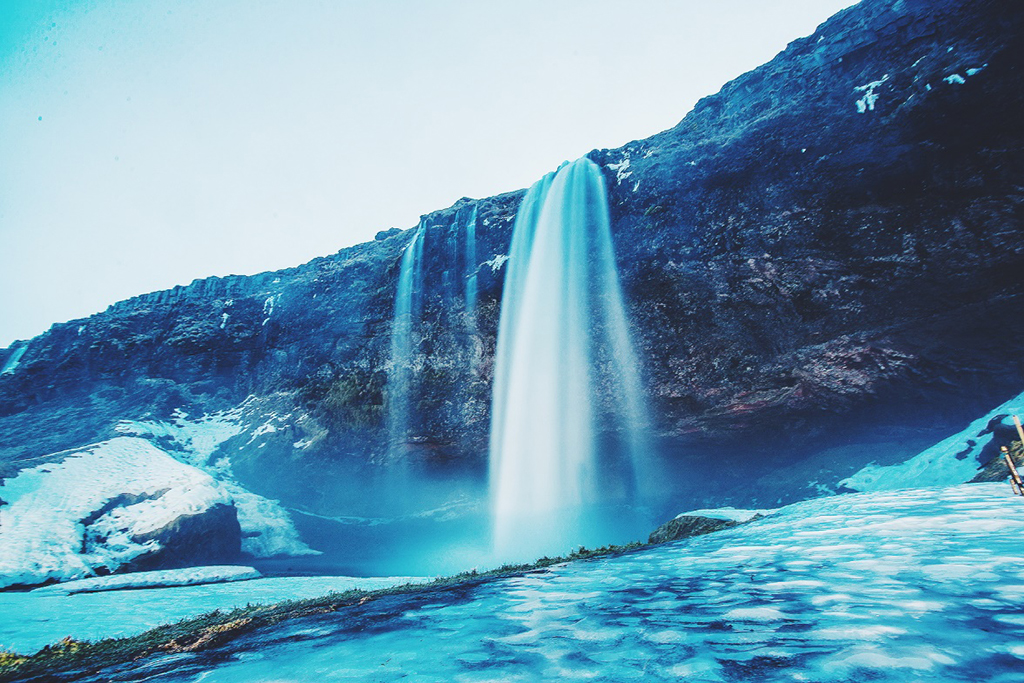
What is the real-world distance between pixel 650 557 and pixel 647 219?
15.0 metres

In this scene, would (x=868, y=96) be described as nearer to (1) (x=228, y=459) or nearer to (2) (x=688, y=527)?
(2) (x=688, y=527)

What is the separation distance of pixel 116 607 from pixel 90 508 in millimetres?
12018

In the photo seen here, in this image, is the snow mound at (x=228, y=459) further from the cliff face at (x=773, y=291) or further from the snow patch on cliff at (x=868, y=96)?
the snow patch on cliff at (x=868, y=96)

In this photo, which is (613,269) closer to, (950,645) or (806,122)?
(806,122)

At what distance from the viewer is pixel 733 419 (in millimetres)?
18766

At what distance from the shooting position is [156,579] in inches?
570

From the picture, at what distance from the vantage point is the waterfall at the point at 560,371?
1916 centimetres

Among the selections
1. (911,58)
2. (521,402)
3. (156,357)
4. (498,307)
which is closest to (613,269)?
(498,307)

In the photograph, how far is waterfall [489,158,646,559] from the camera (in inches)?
754

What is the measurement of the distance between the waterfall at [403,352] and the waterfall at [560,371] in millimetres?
4919

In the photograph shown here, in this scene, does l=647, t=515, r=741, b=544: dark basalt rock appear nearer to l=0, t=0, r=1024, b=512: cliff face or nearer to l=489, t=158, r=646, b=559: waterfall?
l=0, t=0, r=1024, b=512: cliff face

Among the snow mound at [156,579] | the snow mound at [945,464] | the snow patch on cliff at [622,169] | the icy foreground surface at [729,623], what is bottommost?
the snow mound at [156,579]

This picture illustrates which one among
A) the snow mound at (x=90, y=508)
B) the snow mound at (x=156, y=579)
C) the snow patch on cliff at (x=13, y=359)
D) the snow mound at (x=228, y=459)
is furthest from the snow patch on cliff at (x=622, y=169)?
the snow patch on cliff at (x=13, y=359)

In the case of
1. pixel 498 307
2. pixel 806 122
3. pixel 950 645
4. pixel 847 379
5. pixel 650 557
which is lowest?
pixel 650 557
